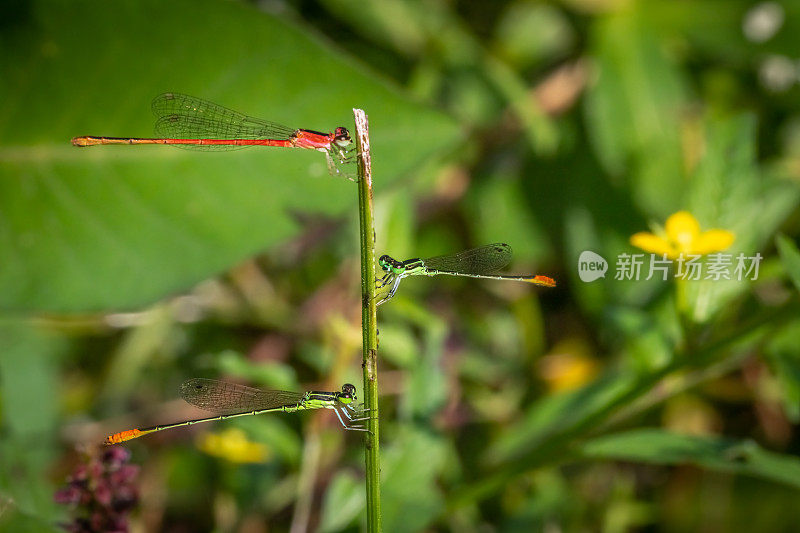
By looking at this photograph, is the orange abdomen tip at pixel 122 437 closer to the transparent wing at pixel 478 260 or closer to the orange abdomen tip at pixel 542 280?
the transparent wing at pixel 478 260

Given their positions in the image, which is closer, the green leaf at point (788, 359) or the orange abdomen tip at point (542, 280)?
the orange abdomen tip at point (542, 280)

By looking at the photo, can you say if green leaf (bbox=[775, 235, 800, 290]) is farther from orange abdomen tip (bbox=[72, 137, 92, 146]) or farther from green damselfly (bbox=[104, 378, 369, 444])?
orange abdomen tip (bbox=[72, 137, 92, 146])

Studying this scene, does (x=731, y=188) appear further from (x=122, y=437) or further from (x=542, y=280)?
(x=122, y=437)

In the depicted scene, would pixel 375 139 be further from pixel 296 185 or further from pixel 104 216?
pixel 104 216

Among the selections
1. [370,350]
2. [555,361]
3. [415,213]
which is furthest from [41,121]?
[555,361]

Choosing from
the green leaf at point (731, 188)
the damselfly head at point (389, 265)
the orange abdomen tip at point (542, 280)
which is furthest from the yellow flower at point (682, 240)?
the damselfly head at point (389, 265)

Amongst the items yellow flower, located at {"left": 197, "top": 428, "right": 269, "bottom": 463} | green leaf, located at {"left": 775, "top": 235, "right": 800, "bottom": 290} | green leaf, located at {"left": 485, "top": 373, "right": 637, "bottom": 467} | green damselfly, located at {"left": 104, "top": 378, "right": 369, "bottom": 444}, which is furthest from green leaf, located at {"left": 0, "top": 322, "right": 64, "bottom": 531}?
green leaf, located at {"left": 775, "top": 235, "right": 800, "bottom": 290}

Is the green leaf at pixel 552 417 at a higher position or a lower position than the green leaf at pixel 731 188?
lower
